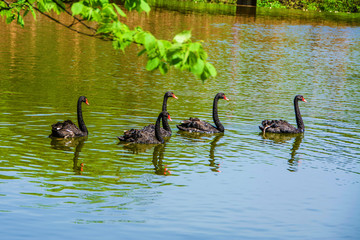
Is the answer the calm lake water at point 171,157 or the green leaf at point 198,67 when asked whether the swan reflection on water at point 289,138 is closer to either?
the calm lake water at point 171,157

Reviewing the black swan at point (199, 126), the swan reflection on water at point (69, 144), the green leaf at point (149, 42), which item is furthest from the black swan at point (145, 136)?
the green leaf at point (149, 42)

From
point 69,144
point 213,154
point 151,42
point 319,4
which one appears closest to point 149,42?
point 151,42

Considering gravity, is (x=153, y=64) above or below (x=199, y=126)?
above

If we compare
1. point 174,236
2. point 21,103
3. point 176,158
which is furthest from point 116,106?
point 174,236

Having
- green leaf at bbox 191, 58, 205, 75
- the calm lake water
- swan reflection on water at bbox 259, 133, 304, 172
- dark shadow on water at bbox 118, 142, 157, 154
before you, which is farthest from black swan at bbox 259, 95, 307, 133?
green leaf at bbox 191, 58, 205, 75

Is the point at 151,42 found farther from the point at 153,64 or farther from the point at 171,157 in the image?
the point at 171,157

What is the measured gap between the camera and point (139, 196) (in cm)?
1096

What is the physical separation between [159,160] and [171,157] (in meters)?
0.39

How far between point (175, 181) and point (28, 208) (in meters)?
3.19

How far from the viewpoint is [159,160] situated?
13.8m

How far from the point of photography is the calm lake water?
992 cm

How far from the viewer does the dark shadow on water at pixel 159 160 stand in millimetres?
12820

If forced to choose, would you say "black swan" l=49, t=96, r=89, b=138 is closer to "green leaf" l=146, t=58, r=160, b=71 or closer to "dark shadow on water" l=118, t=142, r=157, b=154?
"dark shadow on water" l=118, t=142, r=157, b=154

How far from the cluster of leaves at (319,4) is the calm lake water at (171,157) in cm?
5062
